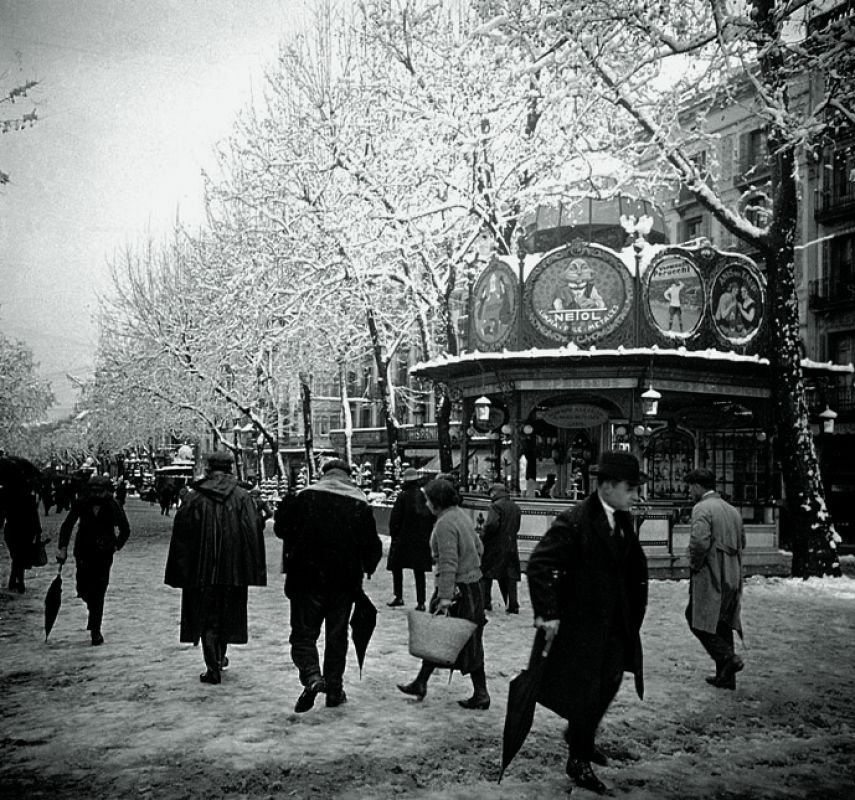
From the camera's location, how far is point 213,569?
762 centimetres

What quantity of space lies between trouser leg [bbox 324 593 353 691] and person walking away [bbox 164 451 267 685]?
3.38 ft

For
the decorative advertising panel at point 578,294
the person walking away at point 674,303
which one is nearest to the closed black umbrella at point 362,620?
the decorative advertising panel at point 578,294

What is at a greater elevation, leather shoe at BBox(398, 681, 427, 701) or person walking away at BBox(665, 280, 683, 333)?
person walking away at BBox(665, 280, 683, 333)

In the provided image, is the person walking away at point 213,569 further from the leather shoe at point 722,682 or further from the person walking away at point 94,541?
the leather shoe at point 722,682

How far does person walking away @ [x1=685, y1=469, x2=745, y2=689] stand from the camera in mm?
7855

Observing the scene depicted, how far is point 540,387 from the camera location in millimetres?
18609

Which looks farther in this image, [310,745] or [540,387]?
[540,387]

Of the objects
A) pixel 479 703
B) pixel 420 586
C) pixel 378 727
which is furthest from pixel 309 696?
pixel 420 586

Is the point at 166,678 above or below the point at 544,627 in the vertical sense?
below

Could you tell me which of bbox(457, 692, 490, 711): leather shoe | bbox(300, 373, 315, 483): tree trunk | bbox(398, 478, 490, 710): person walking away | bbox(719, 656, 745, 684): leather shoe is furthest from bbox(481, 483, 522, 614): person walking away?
bbox(300, 373, 315, 483): tree trunk

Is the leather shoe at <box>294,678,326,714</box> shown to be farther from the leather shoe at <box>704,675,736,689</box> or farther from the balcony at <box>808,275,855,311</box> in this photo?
the balcony at <box>808,275,855,311</box>

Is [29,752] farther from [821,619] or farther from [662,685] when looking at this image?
[821,619]

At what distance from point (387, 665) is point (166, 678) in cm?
203

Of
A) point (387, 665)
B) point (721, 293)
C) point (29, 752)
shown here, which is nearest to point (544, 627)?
point (29, 752)
